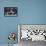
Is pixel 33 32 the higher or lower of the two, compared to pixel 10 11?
lower

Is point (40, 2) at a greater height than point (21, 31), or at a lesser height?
greater

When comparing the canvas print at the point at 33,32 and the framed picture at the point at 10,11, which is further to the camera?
the framed picture at the point at 10,11

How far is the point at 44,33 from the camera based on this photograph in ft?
14.2

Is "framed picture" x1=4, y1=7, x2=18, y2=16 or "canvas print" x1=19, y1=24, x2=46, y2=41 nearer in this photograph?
"canvas print" x1=19, y1=24, x2=46, y2=41

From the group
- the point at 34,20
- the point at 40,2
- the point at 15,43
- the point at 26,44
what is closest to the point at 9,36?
the point at 15,43

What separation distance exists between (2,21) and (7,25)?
0.66 ft

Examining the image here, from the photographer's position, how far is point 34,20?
448 cm

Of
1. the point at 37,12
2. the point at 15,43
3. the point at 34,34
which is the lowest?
the point at 15,43

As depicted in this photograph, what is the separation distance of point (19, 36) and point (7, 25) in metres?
0.52

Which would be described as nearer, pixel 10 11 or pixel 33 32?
pixel 33 32

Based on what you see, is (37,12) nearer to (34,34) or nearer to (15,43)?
(34,34)

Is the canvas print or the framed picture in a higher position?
the framed picture

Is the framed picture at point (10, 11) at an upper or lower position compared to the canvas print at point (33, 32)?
upper

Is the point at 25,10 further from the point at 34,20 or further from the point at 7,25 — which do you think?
the point at 7,25
